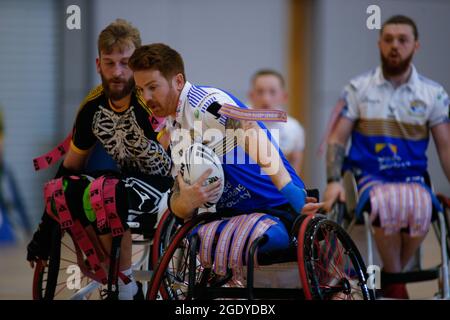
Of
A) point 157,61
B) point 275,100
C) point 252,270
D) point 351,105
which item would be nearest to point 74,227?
point 157,61

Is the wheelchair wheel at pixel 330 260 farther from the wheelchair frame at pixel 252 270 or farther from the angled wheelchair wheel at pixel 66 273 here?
the angled wheelchair wheel at pixel 66 273

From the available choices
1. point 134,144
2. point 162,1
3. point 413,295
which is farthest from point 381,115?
point 162,1

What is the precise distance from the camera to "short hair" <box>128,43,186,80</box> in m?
4.01

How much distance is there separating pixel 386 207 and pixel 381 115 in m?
0.53

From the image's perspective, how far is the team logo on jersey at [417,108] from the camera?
17.8 ft

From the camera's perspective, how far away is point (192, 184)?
12.8ft

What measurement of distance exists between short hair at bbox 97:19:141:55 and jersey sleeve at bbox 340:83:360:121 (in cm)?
171

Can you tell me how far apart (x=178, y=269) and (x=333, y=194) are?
54.0 inches

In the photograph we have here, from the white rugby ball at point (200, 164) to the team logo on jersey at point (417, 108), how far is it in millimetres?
1882

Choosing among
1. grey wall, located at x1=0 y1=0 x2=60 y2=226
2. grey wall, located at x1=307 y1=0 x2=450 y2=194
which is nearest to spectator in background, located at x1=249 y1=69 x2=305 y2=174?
grey wall, located at x1=307 y1=0 x2=450 y2=194

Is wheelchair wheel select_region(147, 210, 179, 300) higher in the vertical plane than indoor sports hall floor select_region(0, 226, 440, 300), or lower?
higher

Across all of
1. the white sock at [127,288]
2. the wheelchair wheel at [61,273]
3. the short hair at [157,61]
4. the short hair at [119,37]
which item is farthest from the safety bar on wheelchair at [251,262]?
the wheelchair wheel at [61,273]

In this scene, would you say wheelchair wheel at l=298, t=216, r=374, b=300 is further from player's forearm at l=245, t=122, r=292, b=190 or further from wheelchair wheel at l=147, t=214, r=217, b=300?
wheelchair wheel at l=147, t=214, r=217, b=300
